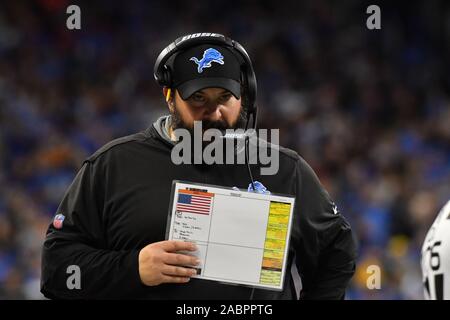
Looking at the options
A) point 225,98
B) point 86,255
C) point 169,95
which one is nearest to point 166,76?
point 169,95

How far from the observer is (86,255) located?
85.8 inches

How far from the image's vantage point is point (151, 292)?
2148mm

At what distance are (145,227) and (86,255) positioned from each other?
0.52ft

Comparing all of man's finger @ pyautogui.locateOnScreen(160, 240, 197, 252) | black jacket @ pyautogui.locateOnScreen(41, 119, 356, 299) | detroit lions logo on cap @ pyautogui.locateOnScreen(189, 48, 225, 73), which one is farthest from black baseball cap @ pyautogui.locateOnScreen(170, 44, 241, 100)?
man's finger @ pyautogui.locateOnScreen(160, 240, 197, 252)

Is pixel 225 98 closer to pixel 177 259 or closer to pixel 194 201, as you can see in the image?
pixel 194 201

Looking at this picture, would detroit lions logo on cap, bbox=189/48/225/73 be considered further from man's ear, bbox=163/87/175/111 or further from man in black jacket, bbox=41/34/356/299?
man's ear, bbox=163/87/175/111

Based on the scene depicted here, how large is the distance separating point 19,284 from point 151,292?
133 inches

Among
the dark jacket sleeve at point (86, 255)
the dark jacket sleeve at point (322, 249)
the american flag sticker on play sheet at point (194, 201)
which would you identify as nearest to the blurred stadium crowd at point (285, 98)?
the dark jacket sleeve at point (322, 249)

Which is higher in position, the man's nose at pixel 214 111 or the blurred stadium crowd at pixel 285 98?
the blurred stadium crowd at pixel 285 98

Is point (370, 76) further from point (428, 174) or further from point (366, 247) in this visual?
point (366, 247)

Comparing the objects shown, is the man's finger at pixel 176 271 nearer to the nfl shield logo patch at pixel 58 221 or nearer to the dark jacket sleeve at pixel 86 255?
the dark jacket sleeve at pixel 86 255

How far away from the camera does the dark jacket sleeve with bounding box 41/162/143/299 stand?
2152mm

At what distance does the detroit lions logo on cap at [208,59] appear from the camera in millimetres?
2240

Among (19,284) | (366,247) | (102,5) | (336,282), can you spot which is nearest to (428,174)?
(366,247)
